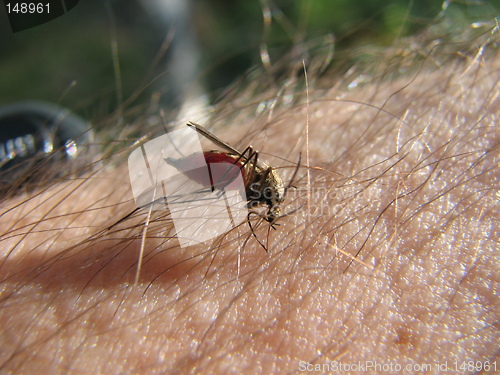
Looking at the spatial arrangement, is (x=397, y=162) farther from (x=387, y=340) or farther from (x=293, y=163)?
(x=387, y=340)

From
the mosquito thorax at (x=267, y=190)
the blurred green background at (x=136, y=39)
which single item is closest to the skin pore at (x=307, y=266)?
the mosquito thorax at (x=267, y=190)

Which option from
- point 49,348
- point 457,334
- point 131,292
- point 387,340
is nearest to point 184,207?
point 131,292

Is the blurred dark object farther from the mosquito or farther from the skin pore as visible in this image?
the mosquito

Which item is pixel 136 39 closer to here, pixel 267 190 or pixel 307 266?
pixel 267 190

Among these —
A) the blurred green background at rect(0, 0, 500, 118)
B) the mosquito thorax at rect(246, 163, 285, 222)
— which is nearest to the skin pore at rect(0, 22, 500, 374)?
the mosquito thorax at rect(246, 163, 285, 222)

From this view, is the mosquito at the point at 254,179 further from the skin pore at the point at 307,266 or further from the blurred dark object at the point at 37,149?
the blurred dark object at the point at 37,149
